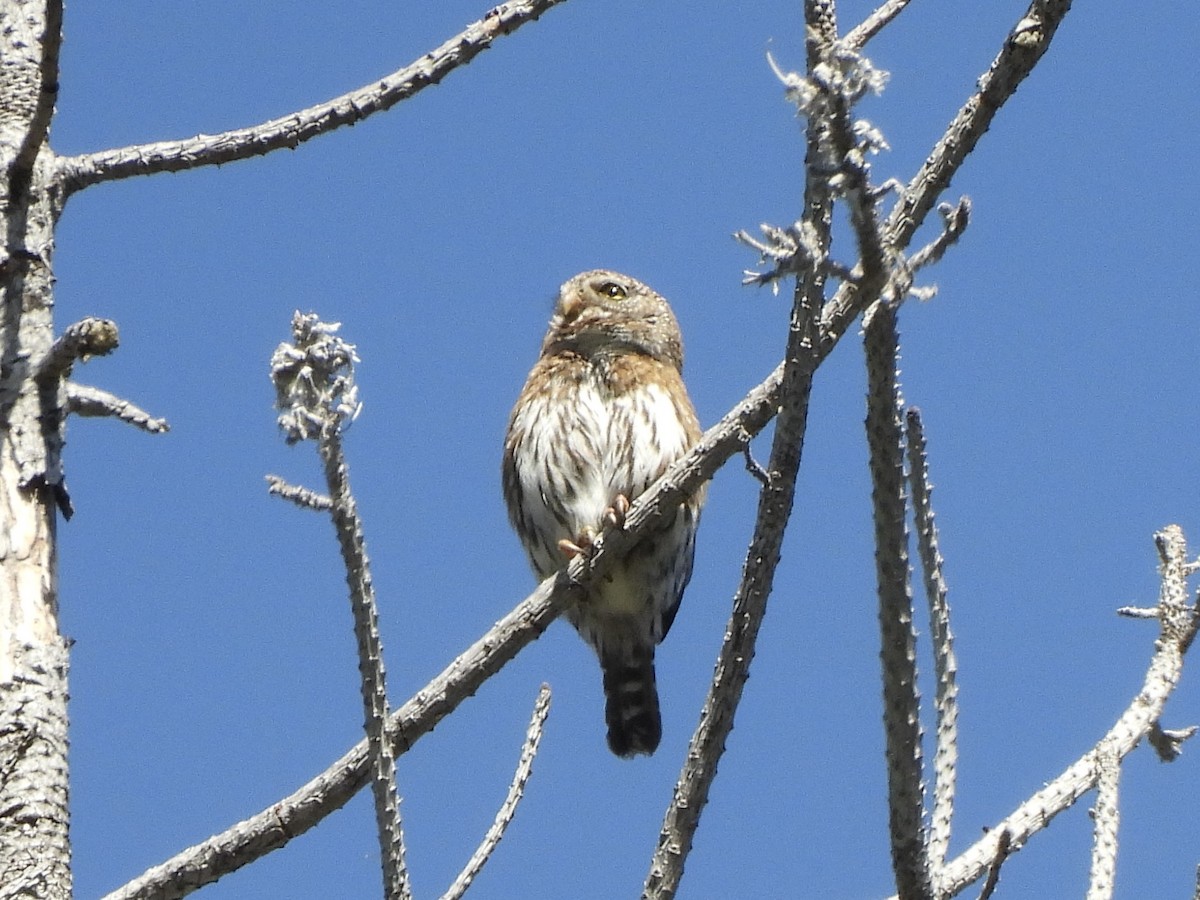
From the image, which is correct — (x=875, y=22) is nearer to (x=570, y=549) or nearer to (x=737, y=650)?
(x=737, y=650)

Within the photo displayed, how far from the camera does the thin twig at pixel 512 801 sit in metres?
3.71

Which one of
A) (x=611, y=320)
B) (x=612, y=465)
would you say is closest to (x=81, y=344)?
(x=612, y=465)

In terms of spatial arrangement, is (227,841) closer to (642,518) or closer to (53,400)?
(53,400)

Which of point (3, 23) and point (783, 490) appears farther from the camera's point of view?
point (3, 23)

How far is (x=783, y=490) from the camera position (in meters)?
3.27

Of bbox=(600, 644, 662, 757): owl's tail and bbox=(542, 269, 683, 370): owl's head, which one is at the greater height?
bbox=(542, 269, 683, 370): owl's head

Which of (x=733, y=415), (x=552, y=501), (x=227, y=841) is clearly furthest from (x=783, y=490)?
(x=552, y=501)

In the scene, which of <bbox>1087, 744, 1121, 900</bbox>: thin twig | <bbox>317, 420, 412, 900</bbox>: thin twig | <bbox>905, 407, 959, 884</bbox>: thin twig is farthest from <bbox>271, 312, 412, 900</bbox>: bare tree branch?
<bbox>1087, 744, 1121, 900</bbox>: thin twig

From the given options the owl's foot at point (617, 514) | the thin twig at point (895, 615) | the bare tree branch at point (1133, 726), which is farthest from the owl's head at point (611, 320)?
the thin twig at point (895, 615)

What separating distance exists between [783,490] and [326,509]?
1.11 m

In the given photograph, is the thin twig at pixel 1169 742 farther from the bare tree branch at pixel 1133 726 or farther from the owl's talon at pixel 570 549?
the owl's talon at pixel 570 549

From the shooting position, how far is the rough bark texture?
3328mm

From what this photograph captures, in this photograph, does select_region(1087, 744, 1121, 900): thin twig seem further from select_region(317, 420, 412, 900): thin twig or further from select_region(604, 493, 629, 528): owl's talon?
select_region(604, 493, 629, 528): owl's talon

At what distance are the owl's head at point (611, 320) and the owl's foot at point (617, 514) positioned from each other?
3.49 ft
